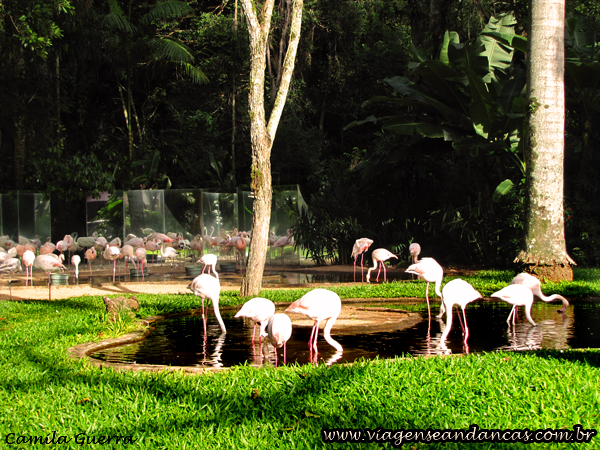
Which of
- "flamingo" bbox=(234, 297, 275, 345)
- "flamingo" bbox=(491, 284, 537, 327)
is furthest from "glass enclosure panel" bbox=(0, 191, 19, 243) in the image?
"flamingo" bbox=(491, 284, 537, 327)

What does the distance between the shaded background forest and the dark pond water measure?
20.7 ft

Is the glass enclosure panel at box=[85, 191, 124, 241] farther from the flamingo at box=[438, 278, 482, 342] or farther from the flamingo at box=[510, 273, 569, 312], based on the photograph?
the flamingo at box=[438, 278, 482, 342]

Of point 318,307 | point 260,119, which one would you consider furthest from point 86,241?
point 318,307

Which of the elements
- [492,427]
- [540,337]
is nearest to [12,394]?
[492,427]

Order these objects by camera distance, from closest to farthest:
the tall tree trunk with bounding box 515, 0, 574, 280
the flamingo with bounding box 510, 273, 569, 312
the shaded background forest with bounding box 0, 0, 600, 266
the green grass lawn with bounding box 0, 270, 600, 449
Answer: the green grass lawn with bounding box 0, 270, 600, 449 < the flamingo with bounding box 510, 273, 569, 312 < the tall tree trunk with bounding box 515, 0, 574, 280 < the shaded background forest with bounding box 0, 0, 600, 266

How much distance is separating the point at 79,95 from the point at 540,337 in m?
22.5

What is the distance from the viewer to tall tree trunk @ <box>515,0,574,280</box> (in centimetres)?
1048

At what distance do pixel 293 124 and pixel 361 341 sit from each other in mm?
18253

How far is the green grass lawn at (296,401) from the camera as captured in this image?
3377 millimetres

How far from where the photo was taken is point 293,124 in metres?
23.8

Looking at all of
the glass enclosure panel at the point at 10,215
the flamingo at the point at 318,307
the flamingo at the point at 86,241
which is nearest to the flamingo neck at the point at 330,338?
the flamingo at the point at 318,307

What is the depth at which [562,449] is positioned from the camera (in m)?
3.16

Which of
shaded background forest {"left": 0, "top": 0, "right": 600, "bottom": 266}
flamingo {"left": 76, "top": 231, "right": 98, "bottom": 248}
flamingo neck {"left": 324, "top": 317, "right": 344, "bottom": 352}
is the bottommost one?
flamingo neck {"left": 324, "top": 317, "right": 344, "bottom": 352}

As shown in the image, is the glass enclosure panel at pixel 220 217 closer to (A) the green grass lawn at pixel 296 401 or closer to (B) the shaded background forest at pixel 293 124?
(B) the shaded background forest at pixel 293 124
